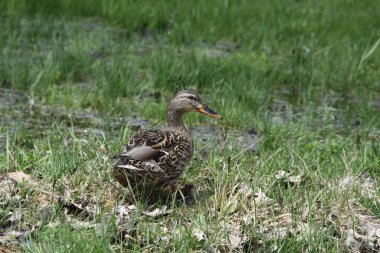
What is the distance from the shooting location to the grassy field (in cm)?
534

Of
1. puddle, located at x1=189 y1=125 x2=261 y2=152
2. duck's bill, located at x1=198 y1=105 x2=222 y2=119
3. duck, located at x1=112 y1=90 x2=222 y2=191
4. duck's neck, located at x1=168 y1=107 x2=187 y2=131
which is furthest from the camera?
puddle, located at x1=189 y1=125 x2=261 y2=152

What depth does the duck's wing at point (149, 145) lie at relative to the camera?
5.64 metres

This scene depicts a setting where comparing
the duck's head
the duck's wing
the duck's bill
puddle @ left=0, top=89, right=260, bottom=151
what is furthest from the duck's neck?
puddle @ left=0, top=89, right=260, bottom=151

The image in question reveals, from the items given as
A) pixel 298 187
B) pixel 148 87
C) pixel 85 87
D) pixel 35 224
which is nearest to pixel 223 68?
pixel 148 87

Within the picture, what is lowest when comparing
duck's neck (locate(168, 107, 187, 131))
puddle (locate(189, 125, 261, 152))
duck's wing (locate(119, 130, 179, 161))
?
puddle (locate(189, 125, 261, 152))

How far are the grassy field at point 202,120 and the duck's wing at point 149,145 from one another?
30 cm

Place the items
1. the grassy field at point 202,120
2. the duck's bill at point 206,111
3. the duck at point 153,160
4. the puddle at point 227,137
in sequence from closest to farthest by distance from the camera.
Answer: the grassy field at point 202,120, the duck at point 153,160, the duck's bill at point 206,111, the puddle at point 227,137

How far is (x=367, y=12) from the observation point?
1394 cm

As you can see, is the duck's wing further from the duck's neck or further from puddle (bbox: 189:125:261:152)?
puddle (bbox: 189:125:261:152)

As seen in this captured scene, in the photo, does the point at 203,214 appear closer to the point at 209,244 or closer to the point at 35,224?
the point at 209,244

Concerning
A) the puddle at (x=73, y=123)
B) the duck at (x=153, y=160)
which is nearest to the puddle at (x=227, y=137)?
the puddle at (x=73, y=123)

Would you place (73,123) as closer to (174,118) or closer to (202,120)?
(202,120)

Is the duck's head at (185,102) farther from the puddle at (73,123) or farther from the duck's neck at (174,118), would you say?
the puddle at (73,123)

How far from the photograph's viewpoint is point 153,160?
5711mm
